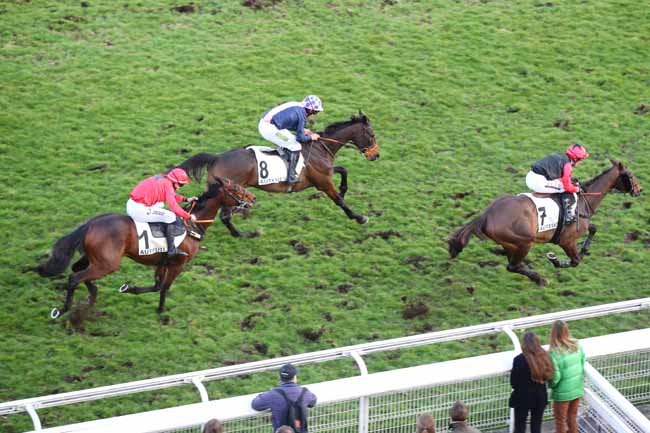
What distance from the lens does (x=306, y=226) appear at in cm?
1189

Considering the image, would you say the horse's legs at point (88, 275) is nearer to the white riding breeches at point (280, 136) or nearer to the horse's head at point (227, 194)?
the horse's head at point (227, 194)

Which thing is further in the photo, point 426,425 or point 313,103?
point 313,103

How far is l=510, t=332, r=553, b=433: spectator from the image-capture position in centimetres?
721

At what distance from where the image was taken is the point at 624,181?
11.3 m

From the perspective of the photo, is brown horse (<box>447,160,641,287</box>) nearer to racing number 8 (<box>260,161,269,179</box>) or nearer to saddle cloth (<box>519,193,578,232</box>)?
saddle cloth (<box>519,193,578,232</box>)

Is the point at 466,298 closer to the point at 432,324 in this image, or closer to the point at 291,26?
the point at 432,324

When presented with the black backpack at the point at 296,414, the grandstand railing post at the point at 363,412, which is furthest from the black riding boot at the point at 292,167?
the black backpack at the point at 296,414

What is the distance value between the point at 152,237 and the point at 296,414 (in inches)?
127

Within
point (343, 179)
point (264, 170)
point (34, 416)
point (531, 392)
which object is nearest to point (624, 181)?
point (343, 179)

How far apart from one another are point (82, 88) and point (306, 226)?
4.41 meters

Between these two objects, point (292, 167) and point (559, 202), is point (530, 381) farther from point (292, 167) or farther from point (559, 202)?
point (292, 167)

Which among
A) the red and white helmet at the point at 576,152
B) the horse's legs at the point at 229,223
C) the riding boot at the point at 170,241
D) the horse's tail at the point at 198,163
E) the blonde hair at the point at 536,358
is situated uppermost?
the red and white helmet at the point at 576,152

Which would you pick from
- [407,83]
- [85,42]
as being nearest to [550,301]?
[407,83]

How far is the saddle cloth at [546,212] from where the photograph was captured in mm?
10477
